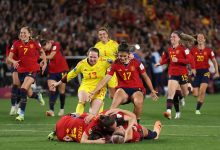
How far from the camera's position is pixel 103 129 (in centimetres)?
1519

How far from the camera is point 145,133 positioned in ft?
53.2

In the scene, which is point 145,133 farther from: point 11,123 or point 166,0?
point 166,0

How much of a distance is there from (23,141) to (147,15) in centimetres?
2457

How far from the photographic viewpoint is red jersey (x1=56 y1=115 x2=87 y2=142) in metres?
15.5

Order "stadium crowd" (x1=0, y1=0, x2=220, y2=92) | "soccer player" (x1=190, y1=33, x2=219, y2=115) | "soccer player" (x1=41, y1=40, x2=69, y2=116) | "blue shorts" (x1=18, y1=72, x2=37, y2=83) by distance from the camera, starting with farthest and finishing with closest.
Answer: "stadium crowd" (x1=0, y1=0, x2=220, y2=92), "soccer player" (x1=190, y1=33, x2=219, y2=115), "soccer player" (x1=41, y1=40, x2=69, y2=116), "blue shorts" (x1=18, y1=72, x2=37, y2=83)

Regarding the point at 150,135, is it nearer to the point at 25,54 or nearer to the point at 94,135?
the point at 94,135

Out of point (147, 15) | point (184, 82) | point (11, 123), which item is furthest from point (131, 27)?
point (11, 123)

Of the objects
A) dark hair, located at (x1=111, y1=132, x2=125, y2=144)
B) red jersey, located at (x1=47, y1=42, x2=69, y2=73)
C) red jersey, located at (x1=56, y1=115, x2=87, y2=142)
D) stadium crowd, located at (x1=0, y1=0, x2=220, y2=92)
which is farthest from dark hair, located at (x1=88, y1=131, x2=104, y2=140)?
stadium crowd, located at (x1=0, y1=0, x2=220, y2=92)

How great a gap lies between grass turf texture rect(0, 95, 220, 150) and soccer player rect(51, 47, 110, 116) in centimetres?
111

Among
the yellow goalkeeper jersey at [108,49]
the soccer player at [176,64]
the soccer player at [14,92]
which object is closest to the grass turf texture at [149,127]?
the soccer player at [14,92]

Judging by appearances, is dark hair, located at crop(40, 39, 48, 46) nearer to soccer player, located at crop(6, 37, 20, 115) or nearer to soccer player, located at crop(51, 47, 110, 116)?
soccer player, located at crop(6, 37, 20, 115)

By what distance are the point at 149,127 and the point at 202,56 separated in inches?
259

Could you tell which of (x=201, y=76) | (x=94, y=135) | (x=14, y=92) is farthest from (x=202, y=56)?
(x=94, y=135)

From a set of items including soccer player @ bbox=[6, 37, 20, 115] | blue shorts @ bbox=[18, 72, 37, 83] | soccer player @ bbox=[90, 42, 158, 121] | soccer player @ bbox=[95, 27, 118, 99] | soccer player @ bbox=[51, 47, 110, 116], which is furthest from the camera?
soccer player @ bbox=[6, 37, 20, 115]
